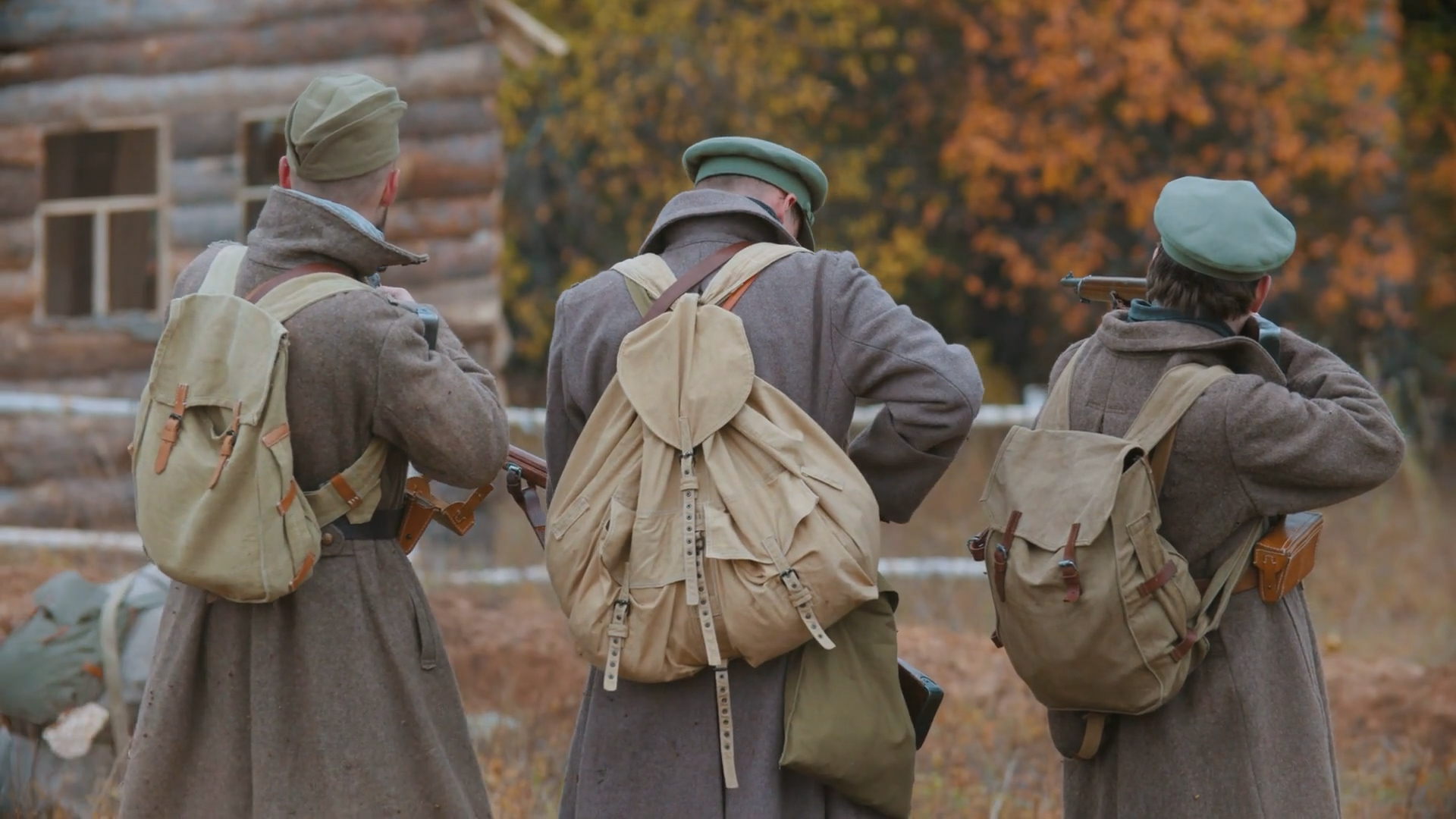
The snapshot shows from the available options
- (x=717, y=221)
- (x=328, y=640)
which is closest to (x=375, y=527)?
(x=328, y=640)

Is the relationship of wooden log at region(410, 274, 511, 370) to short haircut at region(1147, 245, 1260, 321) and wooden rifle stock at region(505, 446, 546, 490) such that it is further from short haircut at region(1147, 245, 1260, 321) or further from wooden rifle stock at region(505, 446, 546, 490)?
short haircut at region(1147, 245, 1260, 321)

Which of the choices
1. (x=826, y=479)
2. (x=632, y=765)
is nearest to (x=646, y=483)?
(x=826, y=479)

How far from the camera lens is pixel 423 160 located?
391 inches

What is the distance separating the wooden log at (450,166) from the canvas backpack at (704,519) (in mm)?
6985

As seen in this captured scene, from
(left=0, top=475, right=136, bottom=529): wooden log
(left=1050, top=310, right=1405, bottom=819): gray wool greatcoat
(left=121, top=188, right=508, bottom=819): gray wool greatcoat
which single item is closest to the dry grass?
(left=0, top=475, right=136, bottom=529): wooden log

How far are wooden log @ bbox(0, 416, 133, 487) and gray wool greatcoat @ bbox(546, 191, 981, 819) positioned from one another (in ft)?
23.4

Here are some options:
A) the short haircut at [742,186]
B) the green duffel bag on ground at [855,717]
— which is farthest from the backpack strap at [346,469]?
the green duffel bag on ground at [855,717]

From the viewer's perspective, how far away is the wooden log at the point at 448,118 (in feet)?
32.6

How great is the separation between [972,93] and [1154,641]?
12658mm

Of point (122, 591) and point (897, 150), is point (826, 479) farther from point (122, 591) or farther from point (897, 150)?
point (897, 150)

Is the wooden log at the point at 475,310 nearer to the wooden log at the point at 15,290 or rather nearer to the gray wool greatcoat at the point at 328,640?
the wooden log at the point at 15,290

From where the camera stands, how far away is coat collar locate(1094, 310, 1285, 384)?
3.33m

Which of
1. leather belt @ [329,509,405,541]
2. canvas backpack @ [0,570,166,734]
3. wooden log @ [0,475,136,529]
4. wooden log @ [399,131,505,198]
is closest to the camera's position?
leather belt @ [329,509,405,541]

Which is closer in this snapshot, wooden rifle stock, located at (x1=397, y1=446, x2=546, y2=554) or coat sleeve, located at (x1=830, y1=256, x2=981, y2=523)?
coat sleeve, located at (x1=830, y1=256, x2=981, y2=523)
